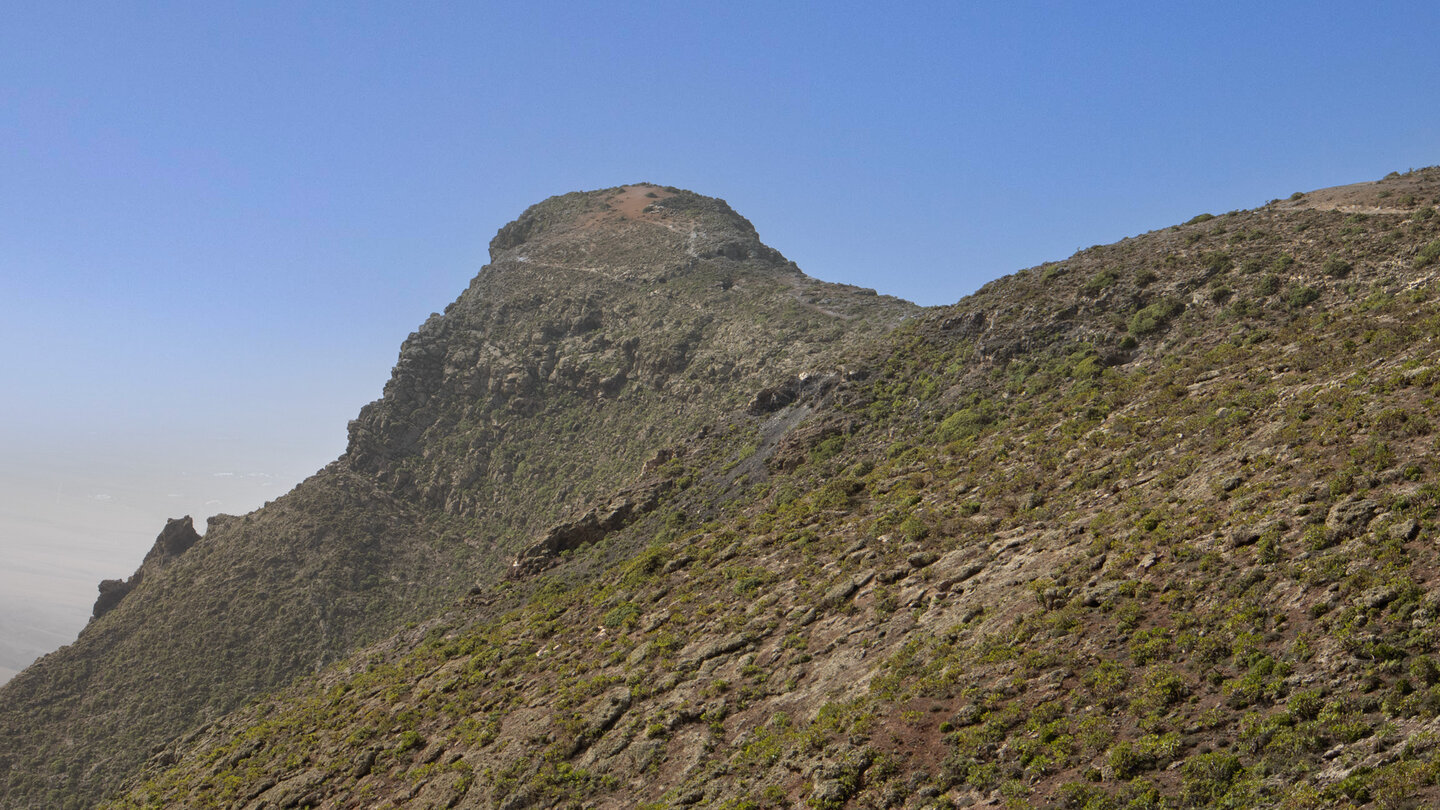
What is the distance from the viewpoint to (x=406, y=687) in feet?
120

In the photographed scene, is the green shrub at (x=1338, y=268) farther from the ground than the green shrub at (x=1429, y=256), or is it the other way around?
the green shrub at (x=1338, y=268)

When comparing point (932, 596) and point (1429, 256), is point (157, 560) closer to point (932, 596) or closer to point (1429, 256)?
point (932, 596)

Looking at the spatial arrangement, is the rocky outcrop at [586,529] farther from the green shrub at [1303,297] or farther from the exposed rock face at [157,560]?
the exposed rock face at [157,560]

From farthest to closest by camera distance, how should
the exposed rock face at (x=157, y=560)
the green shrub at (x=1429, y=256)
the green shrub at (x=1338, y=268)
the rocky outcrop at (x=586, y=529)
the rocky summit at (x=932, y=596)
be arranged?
the exposed rock face at (x=157, y=560), the rocky outcrop at (x=586, y=529), the green shrub at (x=1338, y=268), the green shrub at (x=1429, y=256), the rocky summit at (x=932, y=596)

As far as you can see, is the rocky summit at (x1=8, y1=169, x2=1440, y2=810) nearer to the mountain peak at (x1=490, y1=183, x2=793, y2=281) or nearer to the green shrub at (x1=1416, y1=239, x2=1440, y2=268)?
the green shrub at (x1=1416, y1=239, x2=1440, y2=268)

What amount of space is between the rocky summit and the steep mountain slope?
0.51 meters

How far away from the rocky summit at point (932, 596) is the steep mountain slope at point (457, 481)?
→ 20.3 inches

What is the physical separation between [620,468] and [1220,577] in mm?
59035

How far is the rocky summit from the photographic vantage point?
45.5 feet

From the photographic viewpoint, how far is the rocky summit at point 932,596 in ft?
45.5

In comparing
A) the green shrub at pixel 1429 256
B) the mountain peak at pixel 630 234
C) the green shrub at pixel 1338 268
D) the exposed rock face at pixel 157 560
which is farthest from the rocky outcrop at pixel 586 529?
the exposed rock face at pixel 157 560

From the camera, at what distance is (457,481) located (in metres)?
83.7

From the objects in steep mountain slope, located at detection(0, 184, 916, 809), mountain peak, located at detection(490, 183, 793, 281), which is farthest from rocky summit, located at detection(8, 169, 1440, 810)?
mountain peak, located at detection(490, 183, 793, 281)

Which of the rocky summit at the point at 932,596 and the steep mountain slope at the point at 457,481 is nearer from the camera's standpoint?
the rocky summit at the point at 932,596
